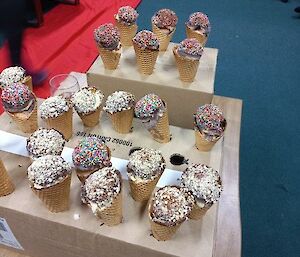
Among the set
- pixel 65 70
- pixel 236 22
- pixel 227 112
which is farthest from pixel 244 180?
pixel 236 22

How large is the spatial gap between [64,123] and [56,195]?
29cm

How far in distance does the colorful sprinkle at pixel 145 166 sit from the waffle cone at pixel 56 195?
164 mm

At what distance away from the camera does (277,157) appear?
2119mm

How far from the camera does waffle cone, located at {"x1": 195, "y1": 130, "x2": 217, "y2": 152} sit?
1011mm

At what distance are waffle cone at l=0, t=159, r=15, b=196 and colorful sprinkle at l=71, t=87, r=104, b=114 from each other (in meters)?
0.29

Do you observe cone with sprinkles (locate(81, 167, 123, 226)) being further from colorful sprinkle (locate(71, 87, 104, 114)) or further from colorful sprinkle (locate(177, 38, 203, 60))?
colorful sprinkle (locate(177, 38, 203, 60))

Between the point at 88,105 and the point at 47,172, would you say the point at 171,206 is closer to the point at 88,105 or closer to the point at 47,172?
the point at 47,172

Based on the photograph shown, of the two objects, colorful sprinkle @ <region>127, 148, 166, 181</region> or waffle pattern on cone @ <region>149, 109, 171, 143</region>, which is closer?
colorful sprinkle @ <region>127, 148, 166, 181</region>

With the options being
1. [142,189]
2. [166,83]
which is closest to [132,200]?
[142,189]

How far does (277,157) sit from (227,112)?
83 cm

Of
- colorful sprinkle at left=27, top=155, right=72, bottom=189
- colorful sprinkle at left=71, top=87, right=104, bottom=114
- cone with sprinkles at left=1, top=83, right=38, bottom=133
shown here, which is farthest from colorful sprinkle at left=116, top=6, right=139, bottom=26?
colorful sprinkle at left=27, top=155, right=72, bottom=189

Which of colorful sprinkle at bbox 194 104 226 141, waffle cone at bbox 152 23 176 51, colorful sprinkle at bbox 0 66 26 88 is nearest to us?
colorful sprinkle at bbox 194 104 226 141

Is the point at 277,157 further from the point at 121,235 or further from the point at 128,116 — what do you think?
the point at 121,235

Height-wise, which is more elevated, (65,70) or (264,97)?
(65,70)
